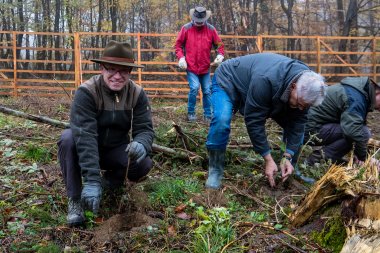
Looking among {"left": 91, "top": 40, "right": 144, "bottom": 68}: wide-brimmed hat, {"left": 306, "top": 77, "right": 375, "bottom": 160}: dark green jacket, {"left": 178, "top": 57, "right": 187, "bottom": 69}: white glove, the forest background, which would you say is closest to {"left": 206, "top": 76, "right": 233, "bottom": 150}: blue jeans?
{"left": 91, "top": 40, "right": 144, "bottom": 68}: wide-brimmed hat

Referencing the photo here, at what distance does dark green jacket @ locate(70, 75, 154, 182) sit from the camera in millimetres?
2973

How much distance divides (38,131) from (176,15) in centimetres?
2164

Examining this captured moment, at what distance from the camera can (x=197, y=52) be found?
7.78 metres

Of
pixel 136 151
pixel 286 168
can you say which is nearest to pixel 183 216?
pixel 136 151

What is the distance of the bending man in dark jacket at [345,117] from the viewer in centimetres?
445

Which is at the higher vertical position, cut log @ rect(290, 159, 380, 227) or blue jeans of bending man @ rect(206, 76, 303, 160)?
blue jeans of bending man @ rect(206, 76, 303, 160)

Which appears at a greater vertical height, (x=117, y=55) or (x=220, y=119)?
(x=117, y=55)

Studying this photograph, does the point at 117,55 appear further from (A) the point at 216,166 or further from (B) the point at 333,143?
(B) the point at 333,143

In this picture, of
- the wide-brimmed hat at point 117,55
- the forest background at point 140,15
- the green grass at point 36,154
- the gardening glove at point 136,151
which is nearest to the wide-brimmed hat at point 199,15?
the green grass at point 36,154

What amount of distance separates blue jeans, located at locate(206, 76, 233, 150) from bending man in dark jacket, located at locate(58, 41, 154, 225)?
2.56ft

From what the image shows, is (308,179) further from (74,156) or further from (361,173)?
(74,156)

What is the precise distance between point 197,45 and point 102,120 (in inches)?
198

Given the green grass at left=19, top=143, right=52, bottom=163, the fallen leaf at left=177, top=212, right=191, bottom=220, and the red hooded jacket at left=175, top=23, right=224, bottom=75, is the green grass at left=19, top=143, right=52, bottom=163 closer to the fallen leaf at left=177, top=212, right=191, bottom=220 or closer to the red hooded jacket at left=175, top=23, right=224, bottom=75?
the fallen leaf at left=177, top=212, right=191, bottom=220

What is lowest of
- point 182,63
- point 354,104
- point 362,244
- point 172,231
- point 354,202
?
point 172,231
